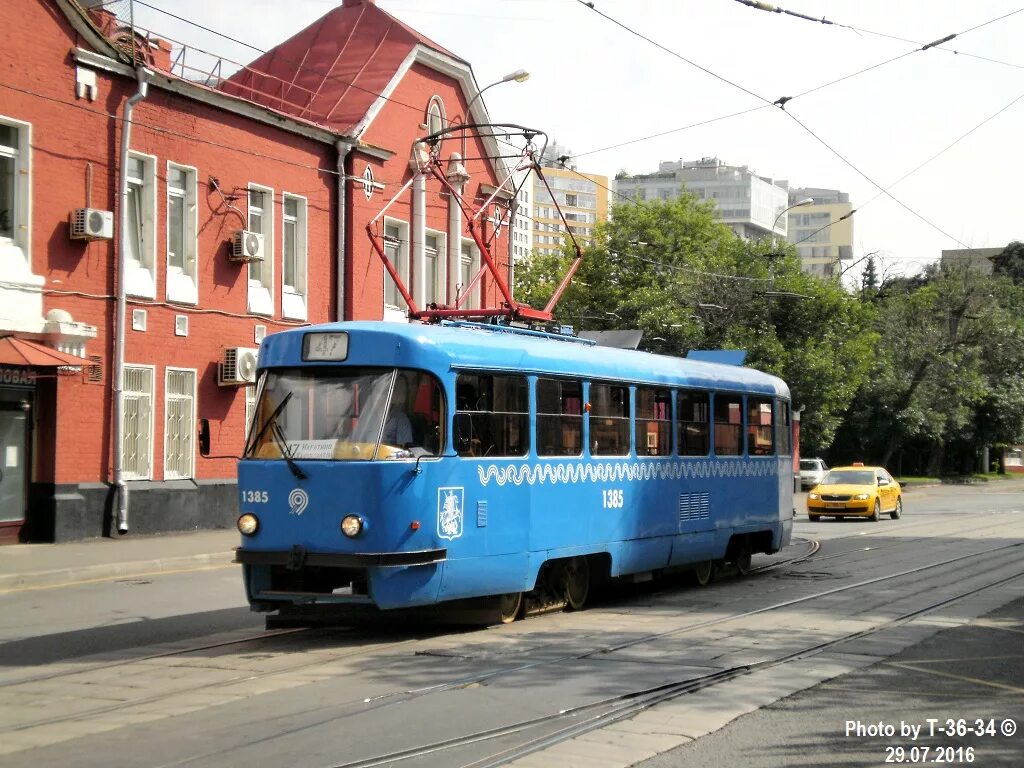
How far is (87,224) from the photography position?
72.1 ft

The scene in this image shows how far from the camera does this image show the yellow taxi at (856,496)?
3422 centimetres

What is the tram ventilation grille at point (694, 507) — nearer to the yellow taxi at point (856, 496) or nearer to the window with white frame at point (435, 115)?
the window with white frame at point (435, 115)

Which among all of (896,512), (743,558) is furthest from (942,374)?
(743,558)

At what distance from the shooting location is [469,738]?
742cm

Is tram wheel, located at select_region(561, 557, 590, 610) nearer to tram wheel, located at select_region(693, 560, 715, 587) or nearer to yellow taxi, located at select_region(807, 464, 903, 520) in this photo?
tram wheel, located at select_region(693, 560, 715, 587)

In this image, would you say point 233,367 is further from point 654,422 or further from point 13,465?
point 654,422

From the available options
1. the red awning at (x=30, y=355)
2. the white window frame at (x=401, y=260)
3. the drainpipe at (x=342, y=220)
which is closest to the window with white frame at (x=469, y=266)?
the white window frame at (x=401, y=260)

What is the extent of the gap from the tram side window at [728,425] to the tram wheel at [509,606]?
5307 millimetres

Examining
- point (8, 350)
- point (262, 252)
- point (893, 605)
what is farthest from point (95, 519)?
point (893, 605)

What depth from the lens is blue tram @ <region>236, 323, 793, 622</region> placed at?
35.8 feet

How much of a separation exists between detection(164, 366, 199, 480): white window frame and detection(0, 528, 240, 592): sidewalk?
1.63m

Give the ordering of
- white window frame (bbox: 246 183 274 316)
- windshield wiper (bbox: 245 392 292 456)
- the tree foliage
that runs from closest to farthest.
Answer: windshield wiper (bbox: 245 392 292 456), white window frame (bbox: 246 183 274 316), the tree foliage


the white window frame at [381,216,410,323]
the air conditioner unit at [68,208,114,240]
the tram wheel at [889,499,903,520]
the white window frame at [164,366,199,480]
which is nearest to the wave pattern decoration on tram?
the air conditioner unit at [68,208,114,240]

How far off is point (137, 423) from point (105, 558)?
5122mm
